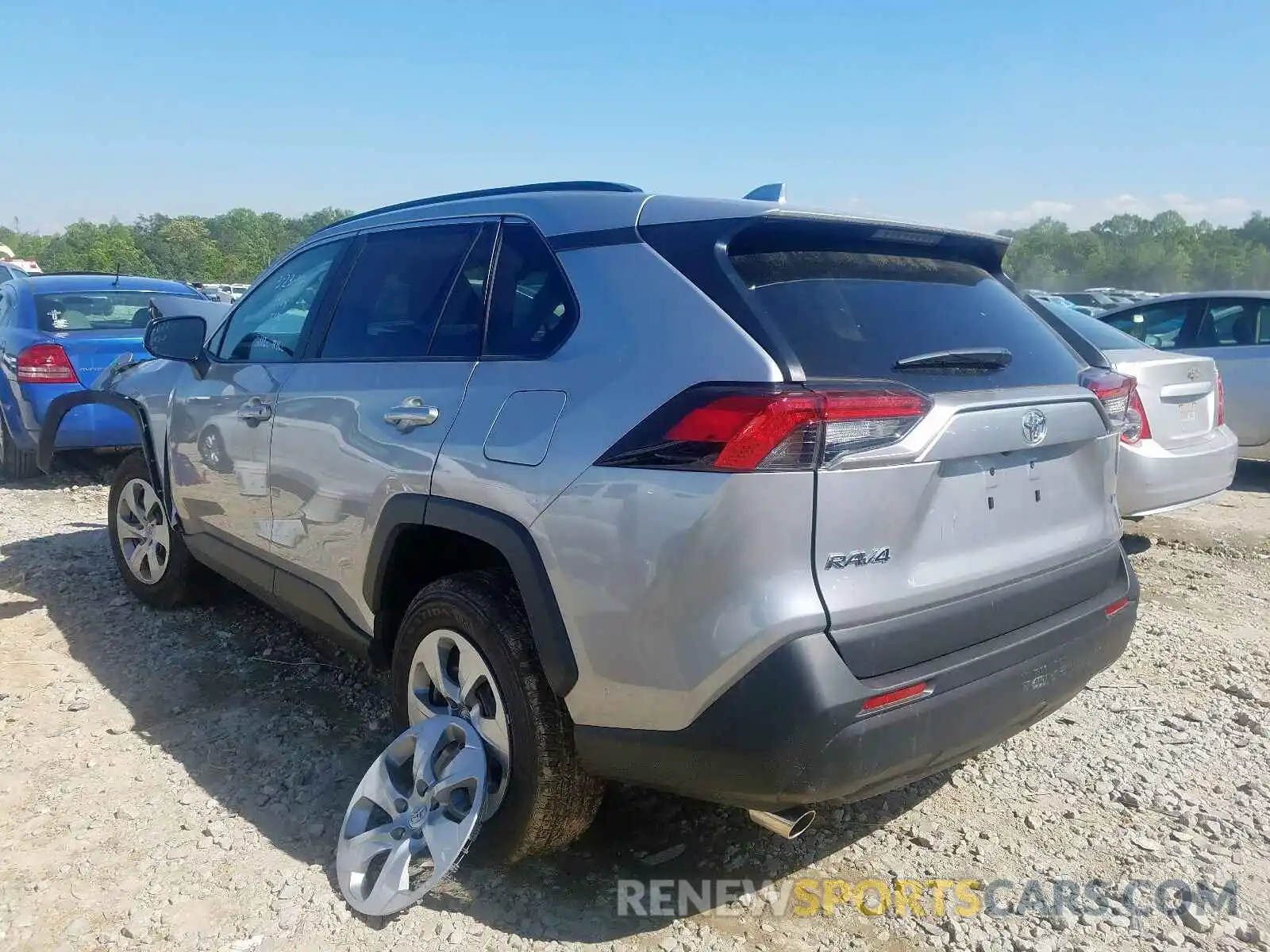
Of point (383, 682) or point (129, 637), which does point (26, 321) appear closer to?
point (129, 637)

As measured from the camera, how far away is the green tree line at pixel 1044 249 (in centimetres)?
4197

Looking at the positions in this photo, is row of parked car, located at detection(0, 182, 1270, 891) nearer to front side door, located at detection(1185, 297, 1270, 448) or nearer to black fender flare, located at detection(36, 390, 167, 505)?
black fender flare, located at detection(36, 390, 167, 505)

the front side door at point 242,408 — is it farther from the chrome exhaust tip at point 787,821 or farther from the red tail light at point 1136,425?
the red tail light at point 1136,425

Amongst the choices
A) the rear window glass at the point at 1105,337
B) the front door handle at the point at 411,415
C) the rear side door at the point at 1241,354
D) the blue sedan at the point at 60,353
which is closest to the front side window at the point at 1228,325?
the rear side door at the point at 1241,354

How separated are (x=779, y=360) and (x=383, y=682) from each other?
8.31 feet

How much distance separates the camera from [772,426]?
78.0 inches

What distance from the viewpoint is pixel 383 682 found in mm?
3910

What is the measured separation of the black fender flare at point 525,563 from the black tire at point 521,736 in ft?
0.23

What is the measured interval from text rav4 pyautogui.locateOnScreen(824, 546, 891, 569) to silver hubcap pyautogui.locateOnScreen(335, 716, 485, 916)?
1.08 metres

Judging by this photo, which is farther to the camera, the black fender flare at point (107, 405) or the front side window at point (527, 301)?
the black fender flare at point (107, 405)

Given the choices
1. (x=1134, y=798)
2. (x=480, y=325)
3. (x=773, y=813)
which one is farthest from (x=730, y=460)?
(x=1134, y=798)

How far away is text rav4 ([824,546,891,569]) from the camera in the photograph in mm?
2016

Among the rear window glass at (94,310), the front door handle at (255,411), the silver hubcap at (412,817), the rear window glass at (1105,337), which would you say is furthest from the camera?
the rear window glass at (94,310)

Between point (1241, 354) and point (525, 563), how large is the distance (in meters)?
7.60
